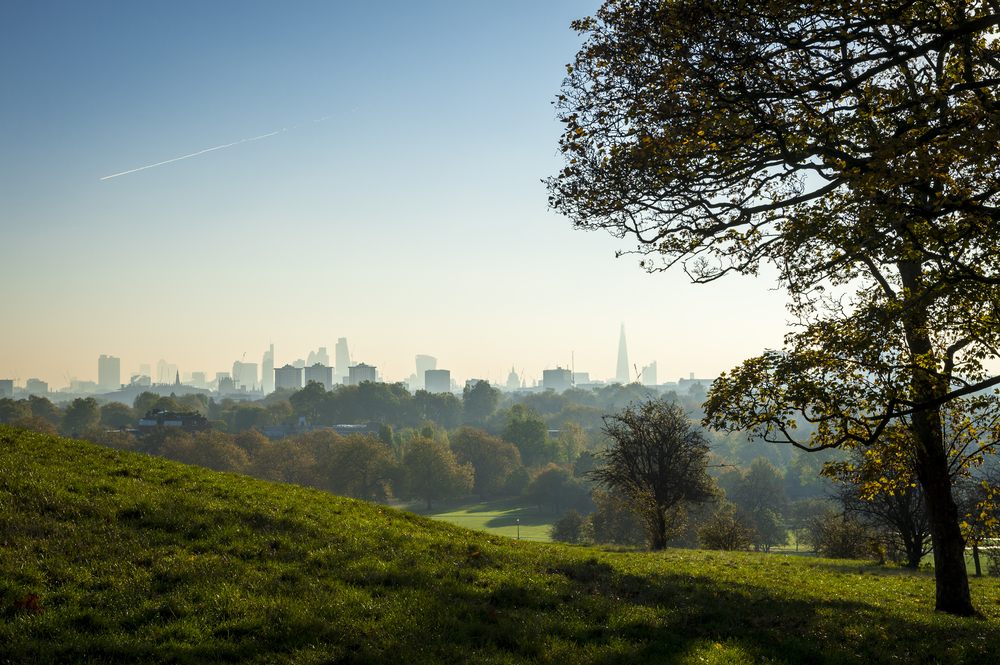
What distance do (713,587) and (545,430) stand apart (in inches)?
4820

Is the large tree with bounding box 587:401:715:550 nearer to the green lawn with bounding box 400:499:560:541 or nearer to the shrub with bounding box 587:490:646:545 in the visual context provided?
the shrub with bounding box 587:490:646:545

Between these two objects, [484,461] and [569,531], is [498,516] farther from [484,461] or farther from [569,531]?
[569,531]

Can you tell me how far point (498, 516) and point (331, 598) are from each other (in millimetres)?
84083

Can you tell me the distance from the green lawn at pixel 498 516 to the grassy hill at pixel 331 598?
6403 cm

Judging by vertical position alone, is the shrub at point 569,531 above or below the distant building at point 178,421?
below

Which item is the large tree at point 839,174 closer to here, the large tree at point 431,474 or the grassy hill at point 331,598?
the grassy hill at point 331,598

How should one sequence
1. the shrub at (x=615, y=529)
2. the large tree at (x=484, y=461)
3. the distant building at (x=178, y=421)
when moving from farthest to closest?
the distant building at (x=178, y=421) → the large tree at (x=484, y=461) → the shrub at (x=615, y=529)

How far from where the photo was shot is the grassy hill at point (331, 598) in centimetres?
655

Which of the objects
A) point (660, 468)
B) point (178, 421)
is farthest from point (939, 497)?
point (178, 421)

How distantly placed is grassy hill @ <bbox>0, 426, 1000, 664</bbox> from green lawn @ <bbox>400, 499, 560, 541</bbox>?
64.0 metres

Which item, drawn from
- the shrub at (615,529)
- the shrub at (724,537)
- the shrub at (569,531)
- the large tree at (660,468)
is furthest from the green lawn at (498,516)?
the large tree at (660,468)

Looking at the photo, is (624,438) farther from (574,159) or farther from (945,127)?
(945,127)

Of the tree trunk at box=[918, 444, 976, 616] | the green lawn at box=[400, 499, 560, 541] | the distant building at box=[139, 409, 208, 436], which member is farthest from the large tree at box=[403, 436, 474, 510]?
the tree trunk at box=[918, 444, 976, 616]

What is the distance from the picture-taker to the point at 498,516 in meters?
88.1
